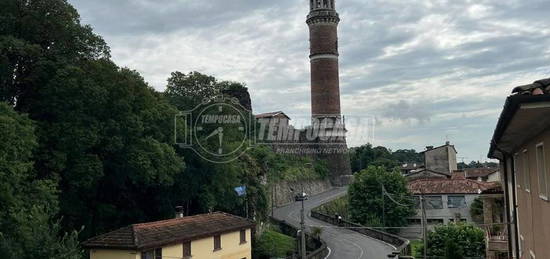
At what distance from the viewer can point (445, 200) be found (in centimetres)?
4619

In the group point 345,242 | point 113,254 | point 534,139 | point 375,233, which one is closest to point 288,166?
point 375,233

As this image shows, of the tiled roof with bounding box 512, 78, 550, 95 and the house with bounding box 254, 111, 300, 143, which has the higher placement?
the house with bounding box 254, 111, 300, 143

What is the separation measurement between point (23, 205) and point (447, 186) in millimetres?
37956

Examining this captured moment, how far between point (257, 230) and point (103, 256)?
1900 cm

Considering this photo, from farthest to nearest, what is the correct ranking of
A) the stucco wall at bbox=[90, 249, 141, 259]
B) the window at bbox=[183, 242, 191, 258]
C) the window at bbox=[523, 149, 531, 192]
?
the window at bbox=[183, 242, 191, 258], the stucco wall at bbox=[90, 249, 141, 259], the window at bbox=[523, 149, 531, 192]

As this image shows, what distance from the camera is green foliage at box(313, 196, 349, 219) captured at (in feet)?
183

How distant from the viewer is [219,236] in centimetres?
2580

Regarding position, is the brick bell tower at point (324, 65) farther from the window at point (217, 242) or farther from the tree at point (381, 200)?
the window at point (217, 242)

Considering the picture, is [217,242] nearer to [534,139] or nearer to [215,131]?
[215,131]

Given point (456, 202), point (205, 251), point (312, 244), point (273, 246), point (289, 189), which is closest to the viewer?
point (205, 251)

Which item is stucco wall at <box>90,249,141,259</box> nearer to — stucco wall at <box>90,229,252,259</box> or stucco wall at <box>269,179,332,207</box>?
stucco wall at <box>90,229,252,259</box>

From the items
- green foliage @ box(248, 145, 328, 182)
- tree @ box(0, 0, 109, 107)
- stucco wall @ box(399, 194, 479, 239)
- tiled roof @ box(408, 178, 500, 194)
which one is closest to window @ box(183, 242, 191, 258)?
A: tree @ box(0, 0, 109, 107)

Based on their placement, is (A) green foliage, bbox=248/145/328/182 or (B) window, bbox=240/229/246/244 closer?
(B) window, bbox=240/229/246/244

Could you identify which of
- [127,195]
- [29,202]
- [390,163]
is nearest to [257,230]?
[127,195]
